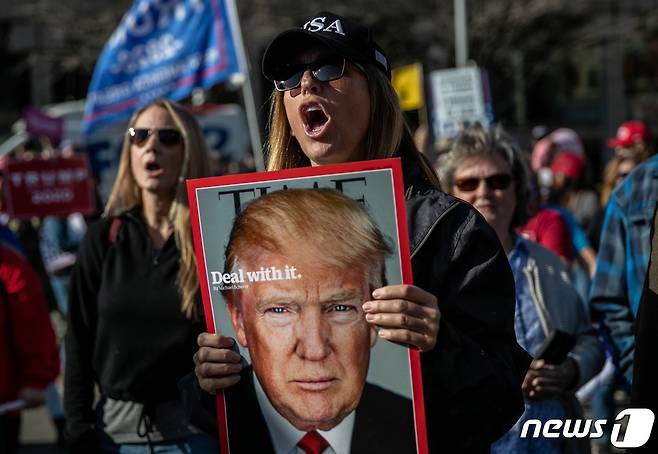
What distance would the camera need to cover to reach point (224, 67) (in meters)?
8.64

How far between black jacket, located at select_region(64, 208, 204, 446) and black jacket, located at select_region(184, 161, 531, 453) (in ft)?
5.47

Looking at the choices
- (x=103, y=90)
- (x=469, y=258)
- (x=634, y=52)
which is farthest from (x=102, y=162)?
(x=634, y=52)

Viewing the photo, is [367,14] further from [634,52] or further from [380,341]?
[380,341]

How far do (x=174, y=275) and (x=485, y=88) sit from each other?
7.06 meters

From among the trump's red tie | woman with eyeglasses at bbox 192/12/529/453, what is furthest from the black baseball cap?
the trump's red tie

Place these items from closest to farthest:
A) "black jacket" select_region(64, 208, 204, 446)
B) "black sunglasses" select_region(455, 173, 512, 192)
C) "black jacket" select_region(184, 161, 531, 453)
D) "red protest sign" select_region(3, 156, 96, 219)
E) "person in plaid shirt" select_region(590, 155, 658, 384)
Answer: "black jacket" select_region(184, 161, 531, 453), "black jacket" select_region(64, 208, 204, 446), "person in plaid shirt" select_region(590, 155, 658, 384), "black sunglasses" select_region(455, 173, 512, 192), "red protest sign" select_region(3, 156, 96, 219)

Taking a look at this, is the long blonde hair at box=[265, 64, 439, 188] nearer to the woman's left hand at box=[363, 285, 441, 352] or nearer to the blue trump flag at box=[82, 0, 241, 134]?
the woman's left hand at box=[363, 285, 441, 352]

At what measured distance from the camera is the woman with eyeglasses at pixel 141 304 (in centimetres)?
379

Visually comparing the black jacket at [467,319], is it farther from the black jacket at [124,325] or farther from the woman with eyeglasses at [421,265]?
the black jacket at [124,325]

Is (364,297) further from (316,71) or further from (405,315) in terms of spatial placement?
(316,71)

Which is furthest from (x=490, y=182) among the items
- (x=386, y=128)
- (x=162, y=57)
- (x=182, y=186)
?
(x=162, y=57)

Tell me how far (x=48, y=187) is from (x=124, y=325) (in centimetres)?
640

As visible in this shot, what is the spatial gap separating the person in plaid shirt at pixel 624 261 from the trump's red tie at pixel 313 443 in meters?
2.10

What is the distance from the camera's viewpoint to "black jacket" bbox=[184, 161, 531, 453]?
2211 mm
